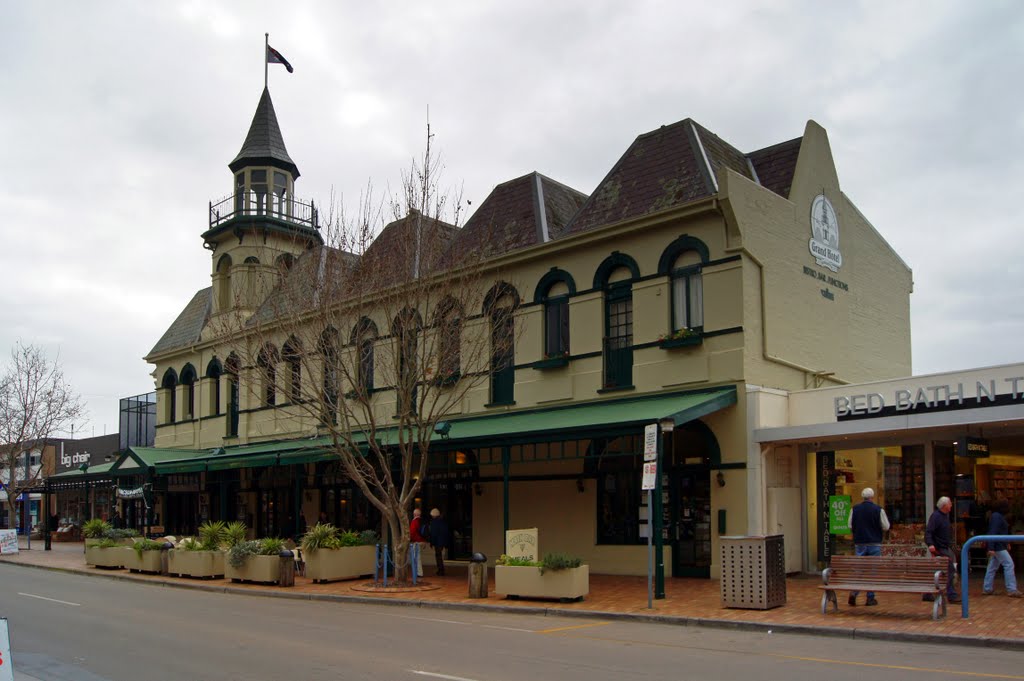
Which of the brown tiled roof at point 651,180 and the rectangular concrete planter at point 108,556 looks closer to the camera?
the brown tiled roof at point 651,180

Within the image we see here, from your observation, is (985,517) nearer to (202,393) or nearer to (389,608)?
(389,608)

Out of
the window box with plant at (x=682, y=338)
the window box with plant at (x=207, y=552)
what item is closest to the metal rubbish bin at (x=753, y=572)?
the window box with plant at (x=682, y=338)

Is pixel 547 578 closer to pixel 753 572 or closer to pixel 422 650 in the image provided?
pixel 753 572

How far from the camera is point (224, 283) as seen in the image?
3650 centimetres

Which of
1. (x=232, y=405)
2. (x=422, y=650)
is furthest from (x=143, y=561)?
(x=422, y=650)

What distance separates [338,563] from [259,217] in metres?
17.6

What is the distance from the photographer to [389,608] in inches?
675

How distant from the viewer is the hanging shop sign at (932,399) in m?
16.2

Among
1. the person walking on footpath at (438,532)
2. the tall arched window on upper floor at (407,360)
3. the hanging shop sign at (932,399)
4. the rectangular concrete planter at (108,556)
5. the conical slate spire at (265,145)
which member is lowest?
the rectangular concrete planter at (108,556)

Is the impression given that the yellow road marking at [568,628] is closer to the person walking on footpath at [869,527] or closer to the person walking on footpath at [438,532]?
the person walking on footpath at [869,527]

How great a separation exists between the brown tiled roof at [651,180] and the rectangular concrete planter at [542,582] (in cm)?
842

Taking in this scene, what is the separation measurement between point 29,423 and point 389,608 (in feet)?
104

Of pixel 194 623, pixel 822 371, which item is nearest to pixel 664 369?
pixel 822 371

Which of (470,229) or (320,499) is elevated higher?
(470,229)
